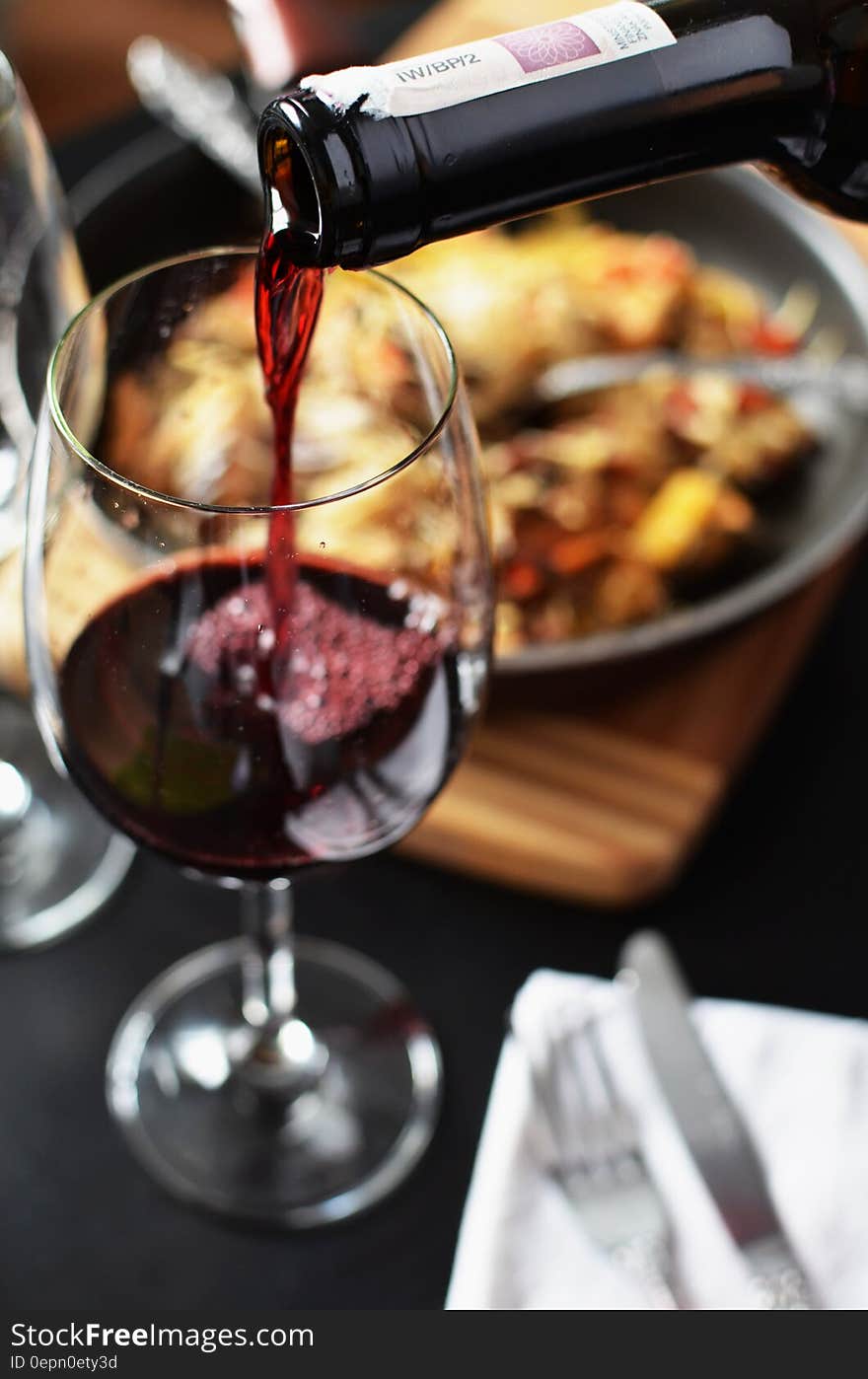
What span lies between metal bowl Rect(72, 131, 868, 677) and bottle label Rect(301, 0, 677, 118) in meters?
0.44

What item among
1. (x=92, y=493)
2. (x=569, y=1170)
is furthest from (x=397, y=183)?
(x=569, y=1170)

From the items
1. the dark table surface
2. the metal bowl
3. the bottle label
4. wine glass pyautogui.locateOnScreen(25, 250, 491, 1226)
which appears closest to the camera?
the bottle label

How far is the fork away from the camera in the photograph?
0.62 metres

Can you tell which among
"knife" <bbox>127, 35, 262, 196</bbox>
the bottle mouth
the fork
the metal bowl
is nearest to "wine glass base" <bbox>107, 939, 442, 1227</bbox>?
the fork

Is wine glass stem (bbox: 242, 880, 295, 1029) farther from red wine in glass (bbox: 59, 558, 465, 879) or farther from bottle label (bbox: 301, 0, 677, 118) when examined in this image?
bottle label (bbox: 301, 0, 677, 118)

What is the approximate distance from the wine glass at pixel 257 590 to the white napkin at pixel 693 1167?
134 millimetres

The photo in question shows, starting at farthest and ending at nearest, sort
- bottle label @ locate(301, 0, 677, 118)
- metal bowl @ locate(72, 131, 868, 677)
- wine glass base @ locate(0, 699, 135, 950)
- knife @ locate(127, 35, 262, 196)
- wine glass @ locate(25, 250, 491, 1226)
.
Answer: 1. knife @ locate(127, 35, 262, 196)
2. metal bowl @ locate(72, 131, 868, 677)
3. wine glass base @ locate(0, 699, 135, 950)
4. wine glass @ locate(25, 250, 491, 1226)
5. bottle label @ locate(301, 0, 677, 118)

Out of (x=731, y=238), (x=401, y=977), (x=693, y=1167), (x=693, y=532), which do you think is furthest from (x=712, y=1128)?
(x=731, y=238)

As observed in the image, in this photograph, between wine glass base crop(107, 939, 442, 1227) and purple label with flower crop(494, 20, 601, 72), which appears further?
wine glass base crop(107, 939, 442, 1227)

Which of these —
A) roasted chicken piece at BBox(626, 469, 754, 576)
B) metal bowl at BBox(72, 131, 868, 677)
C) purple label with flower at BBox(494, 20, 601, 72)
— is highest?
purple label with flower at BBox(494, 20, 601, 72)

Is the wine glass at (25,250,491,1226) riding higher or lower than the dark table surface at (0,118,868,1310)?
higher

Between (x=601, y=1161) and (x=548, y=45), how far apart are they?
453 mm

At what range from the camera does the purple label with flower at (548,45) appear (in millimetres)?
437

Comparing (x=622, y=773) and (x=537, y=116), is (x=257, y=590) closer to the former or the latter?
(x=537, y=116)
